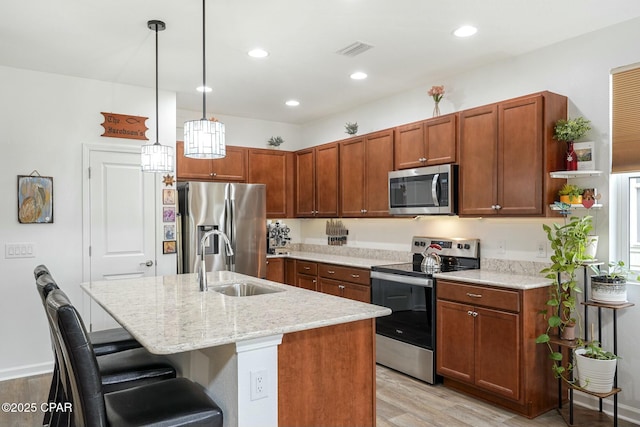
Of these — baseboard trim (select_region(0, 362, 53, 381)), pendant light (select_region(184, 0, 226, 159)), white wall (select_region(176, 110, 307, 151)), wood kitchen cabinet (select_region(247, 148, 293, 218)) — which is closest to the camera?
pendant light (select_region(184, 0, 226, 159))

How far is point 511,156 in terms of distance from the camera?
10.9 feet

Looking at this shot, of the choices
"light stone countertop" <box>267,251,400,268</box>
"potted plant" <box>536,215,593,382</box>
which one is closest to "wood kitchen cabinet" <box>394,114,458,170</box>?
"light stone countertop" <box>267,251,400,268</box>

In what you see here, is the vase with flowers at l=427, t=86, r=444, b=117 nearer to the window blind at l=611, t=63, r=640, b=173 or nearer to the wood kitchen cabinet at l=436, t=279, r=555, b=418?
the window blind at l=611, t=63, r=640, b=173

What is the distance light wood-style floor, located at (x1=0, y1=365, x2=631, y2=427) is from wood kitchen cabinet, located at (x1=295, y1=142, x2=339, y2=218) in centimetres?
219

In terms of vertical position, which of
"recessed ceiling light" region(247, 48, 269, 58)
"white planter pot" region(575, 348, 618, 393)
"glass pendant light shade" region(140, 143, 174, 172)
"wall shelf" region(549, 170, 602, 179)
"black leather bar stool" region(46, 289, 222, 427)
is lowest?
"white planter pot" region(575, 348, 618, 393)

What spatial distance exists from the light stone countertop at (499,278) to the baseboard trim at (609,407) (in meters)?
0.90

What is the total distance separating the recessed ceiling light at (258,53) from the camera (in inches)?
136

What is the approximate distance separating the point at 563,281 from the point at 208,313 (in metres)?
2.54

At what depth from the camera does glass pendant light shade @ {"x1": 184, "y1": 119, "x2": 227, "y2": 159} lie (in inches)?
93.4

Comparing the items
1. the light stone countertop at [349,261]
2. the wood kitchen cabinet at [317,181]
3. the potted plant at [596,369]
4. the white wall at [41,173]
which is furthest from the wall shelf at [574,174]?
the white wall at [41,173]

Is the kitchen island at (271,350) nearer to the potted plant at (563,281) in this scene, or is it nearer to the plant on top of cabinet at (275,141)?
the potted plant at (563,281)

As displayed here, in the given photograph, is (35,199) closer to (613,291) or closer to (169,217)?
(169,217)

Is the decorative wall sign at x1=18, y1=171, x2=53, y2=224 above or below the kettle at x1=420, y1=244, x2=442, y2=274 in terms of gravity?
above

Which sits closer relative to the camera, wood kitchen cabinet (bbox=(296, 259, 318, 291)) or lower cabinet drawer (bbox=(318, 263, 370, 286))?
lower cabinet drawer (bbox=(318, 263, 370, 286))
